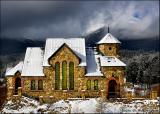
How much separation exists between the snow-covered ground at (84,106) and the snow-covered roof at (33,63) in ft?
13.1

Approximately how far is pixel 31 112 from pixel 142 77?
43.1 meters

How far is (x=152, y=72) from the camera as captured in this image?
95750 mm

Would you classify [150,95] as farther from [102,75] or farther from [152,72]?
[152,72]

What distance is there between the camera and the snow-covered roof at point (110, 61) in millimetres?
60375

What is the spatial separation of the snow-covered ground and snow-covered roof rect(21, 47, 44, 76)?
158 inches

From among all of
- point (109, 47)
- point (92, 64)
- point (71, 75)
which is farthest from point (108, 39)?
point (71, 75)

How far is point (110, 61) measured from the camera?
6131 centimetres

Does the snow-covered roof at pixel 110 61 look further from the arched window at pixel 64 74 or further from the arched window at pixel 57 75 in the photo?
the arched window at pixel 57 75

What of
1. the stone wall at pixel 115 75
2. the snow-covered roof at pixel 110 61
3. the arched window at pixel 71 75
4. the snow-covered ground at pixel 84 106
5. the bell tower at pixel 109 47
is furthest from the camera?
the bell tower at pixel 109 47

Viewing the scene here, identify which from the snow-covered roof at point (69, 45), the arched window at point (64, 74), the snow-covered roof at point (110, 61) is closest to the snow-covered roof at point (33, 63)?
the snow-covered roof at point (69, 45)

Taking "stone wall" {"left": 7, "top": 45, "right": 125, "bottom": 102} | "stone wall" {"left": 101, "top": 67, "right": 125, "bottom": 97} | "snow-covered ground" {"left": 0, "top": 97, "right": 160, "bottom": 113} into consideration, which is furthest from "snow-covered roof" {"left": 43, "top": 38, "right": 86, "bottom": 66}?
"snow-covered ground" {"left": 0, "top": 97, "right": 160, "bottom": 113}

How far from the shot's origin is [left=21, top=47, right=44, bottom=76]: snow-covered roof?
60.3 metres

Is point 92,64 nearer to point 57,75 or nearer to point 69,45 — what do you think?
point 69,45

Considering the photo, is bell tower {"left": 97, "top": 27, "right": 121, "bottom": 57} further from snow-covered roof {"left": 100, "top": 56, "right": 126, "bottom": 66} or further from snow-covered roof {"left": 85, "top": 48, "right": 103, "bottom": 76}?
snow-covered roof {"left": 85, "top": 48, "right": 103, "bottom": 76}
